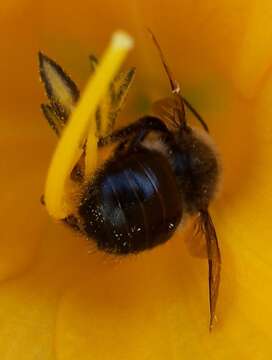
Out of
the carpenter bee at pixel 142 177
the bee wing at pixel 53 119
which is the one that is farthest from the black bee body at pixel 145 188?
the bee wing at pixel 53 119

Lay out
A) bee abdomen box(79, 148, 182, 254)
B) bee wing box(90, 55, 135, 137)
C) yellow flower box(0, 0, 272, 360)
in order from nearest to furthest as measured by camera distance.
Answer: bee abdomen box(79, 148, 182, 254) → bee wing box(90, 55, 135, 137) → yellow flower box(0, 0, 272, 360)

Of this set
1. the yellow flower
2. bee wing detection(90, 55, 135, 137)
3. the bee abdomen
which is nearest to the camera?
the bee abdomen

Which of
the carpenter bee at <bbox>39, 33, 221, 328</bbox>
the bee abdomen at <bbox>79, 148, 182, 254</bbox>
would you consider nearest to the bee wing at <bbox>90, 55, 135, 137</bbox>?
the carpenter bee at <bbox>39, 33, 221, 328</bbox>

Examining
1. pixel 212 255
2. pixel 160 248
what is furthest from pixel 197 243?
pixel 160 248

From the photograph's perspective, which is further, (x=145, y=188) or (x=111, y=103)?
(x=111, y=103)

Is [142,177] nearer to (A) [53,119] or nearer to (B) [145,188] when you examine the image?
(B) [145,188]

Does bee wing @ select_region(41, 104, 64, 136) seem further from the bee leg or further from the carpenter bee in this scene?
the bee leg
